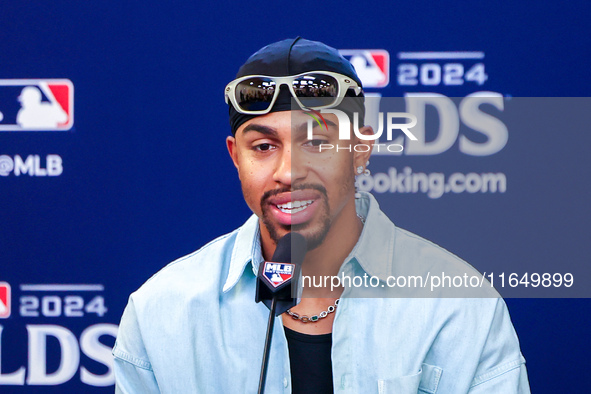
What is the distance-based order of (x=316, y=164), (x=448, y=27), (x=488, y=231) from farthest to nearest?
1. (x=448, y=27)
2. (x=488, y=231)
3. (x=316, y=164)

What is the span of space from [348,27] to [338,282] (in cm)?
72

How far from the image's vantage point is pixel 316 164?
52.9 inches

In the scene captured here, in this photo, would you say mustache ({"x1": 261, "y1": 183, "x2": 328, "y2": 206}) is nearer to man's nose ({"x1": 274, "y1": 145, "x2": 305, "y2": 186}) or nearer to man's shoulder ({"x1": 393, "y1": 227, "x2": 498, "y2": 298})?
man's nose ({"x1": 274, "y1": 145, "x2": 305, "y2": 186})

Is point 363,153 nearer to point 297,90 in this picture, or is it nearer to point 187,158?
point 297,90

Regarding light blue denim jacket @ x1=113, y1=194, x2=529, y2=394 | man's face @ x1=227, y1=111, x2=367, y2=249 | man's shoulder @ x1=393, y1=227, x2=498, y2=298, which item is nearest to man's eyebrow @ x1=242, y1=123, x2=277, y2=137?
man's face @ x1=227, y1=111, x2=367, y2=249

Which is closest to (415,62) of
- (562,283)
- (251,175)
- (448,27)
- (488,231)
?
(448,27)

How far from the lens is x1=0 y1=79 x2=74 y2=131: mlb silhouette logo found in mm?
1752

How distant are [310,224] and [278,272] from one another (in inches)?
20.0

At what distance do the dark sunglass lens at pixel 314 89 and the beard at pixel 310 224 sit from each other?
186 millimetres

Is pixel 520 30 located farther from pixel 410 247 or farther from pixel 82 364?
pixel 82 364

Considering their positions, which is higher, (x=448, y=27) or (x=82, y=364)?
(x=448, y=27)

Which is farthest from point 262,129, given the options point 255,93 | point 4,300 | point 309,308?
point 4,300

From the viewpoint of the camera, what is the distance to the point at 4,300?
5.88 feet

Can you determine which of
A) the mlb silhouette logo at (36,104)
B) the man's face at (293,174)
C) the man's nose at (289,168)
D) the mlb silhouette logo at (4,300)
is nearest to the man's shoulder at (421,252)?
the man's face at (293,174)
